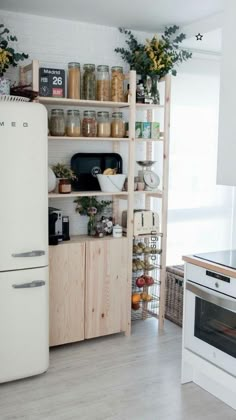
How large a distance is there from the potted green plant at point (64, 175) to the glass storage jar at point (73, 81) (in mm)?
546

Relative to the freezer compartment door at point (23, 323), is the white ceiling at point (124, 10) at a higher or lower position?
higher

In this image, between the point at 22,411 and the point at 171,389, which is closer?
the point at 22,411

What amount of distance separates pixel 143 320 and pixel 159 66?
2211 millimetres

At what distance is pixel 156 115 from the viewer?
441cm

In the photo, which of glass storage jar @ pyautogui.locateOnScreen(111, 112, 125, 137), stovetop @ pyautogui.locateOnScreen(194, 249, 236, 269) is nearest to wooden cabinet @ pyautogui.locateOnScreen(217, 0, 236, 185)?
stovetop @ pyautogui.locateOnScreen(194, 249, 236, 269)

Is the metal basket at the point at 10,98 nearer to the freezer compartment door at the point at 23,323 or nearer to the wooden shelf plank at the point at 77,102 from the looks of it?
the wooden shelf plank at the point at 77,102

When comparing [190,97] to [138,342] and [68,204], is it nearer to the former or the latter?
[68,204]

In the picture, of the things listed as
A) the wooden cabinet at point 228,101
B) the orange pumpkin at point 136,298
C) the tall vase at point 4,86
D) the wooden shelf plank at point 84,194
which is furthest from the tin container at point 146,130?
the orange pumpkin at point 136,298

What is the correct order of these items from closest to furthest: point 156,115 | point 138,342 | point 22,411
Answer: point 22,411, point 138,342, point 156,115

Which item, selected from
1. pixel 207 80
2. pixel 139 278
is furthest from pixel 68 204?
pixel 207 80

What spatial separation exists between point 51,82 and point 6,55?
1.18ft

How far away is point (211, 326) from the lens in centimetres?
286

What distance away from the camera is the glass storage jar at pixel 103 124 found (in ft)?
12.2

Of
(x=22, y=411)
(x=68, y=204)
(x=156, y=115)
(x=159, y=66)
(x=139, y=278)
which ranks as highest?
(x=159, y=66)
